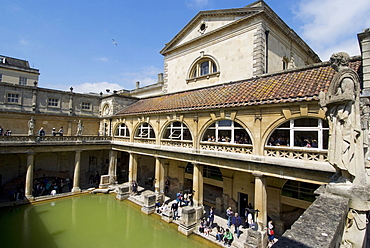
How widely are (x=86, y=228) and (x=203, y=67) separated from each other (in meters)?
17.4

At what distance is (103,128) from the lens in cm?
2542

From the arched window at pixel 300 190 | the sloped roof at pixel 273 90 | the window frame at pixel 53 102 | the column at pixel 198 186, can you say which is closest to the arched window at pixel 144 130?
the sloped roof at pixel 273 90

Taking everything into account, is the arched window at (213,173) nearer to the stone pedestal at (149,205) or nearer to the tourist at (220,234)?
the tourist at (220,234)

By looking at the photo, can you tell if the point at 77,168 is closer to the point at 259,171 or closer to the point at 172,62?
the point at 172,62

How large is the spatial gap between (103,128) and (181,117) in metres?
15.1

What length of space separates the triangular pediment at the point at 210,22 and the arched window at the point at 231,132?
9.26m

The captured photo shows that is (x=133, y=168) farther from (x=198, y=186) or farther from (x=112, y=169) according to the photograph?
(x=198, y=186)

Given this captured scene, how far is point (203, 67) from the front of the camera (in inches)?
797

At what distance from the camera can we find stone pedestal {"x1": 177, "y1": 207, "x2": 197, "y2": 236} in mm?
12440

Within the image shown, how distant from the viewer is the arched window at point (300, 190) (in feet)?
38.8

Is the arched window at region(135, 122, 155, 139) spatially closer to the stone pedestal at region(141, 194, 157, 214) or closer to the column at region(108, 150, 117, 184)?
the column at region(108, 150, 117, 184)

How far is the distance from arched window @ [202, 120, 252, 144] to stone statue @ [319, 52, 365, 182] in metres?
7.38

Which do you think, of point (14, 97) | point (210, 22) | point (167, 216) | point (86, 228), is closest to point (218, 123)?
point (167, 216)

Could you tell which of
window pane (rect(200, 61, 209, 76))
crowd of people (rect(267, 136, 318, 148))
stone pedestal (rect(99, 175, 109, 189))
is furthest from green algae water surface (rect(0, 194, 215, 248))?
window pane (rect(200, 61, 209, 76))
